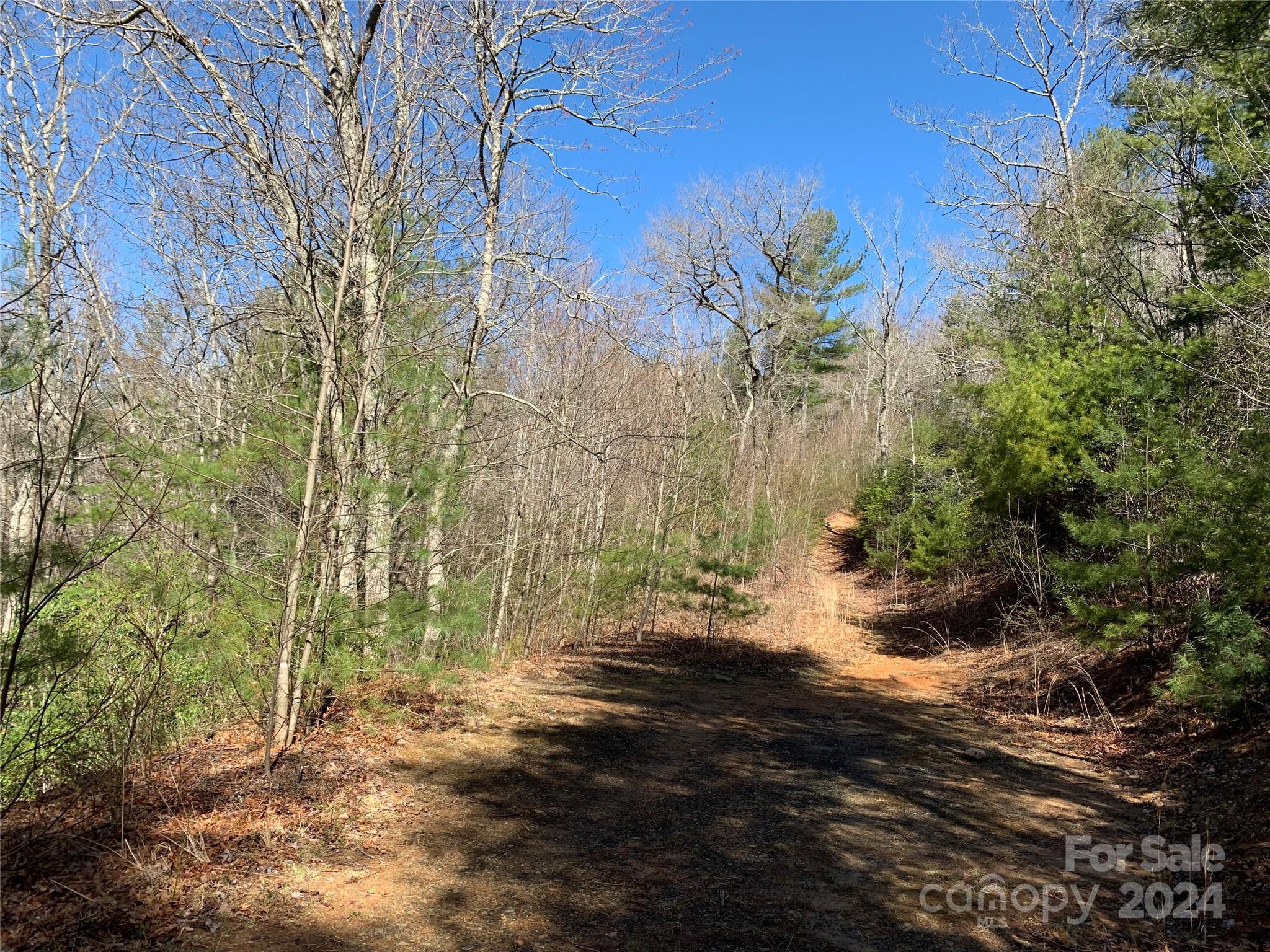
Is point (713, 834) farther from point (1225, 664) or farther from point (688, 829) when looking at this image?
point (1225, 664)

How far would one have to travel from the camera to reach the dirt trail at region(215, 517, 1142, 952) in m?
3.56

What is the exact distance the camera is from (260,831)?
408 cm

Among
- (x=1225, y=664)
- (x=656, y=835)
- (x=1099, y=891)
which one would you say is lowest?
(x=656, y=835)

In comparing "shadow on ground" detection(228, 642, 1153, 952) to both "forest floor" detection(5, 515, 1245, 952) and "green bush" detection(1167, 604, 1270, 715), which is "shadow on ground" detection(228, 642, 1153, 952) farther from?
"green bush" detection(1167, 604, 1270, 715)

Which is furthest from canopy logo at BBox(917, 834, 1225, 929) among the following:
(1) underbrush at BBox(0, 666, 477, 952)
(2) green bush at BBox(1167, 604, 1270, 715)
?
(1) underbrush at BBox(0, 666, 477, 952)

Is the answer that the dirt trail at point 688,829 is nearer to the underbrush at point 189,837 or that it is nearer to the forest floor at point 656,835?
the forest floor at point 656,835

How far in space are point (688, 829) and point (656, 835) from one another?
239 mm

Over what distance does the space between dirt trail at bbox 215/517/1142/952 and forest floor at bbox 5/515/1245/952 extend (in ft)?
0.06

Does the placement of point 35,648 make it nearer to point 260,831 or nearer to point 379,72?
point 260,831

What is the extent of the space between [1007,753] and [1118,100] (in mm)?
12499

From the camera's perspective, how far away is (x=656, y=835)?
4.84 meters

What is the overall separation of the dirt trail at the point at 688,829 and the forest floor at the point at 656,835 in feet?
0.06

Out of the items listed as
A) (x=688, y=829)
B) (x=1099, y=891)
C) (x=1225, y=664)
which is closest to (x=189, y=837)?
(x=688, y=829)

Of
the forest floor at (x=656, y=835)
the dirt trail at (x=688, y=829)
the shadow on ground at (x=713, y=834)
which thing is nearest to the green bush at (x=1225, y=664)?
the forest floor at (x=656, y=835)
